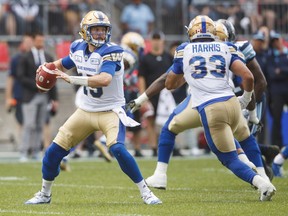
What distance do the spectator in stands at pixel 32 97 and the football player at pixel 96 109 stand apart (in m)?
6.43

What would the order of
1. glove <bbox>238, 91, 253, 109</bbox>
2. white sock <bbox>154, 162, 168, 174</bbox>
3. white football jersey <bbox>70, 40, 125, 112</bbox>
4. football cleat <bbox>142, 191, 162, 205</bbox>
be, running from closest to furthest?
football cleat <bbox>142, 191, 162, 205</bbox> → white football jersey <bbox>70, 40, 125, 112</bbox> → glove <bbox>238, 91, 253, 109</bbox> → white sock <bbox>154, 162, 168, 174</bbox>

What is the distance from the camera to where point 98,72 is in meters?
8.20

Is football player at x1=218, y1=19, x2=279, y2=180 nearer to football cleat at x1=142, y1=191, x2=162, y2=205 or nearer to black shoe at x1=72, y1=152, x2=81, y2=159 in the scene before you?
football cleat at x1=142, y1=191, x2=162, y2=205

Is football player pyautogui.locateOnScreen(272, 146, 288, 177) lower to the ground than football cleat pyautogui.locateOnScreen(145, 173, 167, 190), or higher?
lower

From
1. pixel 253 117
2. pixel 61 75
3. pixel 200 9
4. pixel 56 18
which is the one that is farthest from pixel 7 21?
pixel 61 75

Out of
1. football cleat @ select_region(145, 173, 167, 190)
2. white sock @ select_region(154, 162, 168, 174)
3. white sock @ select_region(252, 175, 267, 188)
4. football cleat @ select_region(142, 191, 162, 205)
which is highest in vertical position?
white sock @ select_region(252, 175, 267, 188)

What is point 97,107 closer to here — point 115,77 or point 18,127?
point 115,77

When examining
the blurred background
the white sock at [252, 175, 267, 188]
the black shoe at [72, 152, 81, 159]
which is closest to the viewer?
A: the white sock at [252, 175, 267, 188]

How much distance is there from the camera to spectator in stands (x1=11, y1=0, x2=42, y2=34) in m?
18.6

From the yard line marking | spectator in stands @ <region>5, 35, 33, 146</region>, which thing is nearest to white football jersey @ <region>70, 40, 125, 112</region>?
the yard line marking

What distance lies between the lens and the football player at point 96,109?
811 centimetres

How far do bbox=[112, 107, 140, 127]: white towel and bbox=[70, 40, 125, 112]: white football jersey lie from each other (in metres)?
0.05

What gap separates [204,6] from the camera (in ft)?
61.2

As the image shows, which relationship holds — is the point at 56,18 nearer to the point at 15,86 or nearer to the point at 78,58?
the point at 15,86
